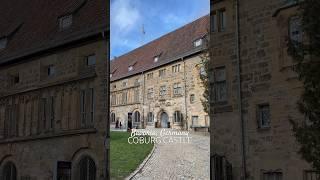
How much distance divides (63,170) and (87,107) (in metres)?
1.52

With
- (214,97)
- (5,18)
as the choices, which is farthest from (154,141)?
(5,18)

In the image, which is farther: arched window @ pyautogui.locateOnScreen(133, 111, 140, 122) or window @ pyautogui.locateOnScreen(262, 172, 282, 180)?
arched window @ pyautogui.locateOnScreen(133, 111, 140, 122)

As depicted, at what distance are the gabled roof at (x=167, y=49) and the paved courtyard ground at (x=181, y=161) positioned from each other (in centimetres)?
167

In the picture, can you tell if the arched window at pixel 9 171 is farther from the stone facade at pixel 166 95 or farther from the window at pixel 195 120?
the window at pixel 195 120

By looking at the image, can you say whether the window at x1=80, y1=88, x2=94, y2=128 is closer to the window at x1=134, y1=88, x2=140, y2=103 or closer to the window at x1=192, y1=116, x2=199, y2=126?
the window at x1=134, y1=88, x2=140, y2=103

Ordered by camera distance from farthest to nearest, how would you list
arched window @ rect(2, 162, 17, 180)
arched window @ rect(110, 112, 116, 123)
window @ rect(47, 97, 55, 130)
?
arched window @ rect(2, 162, 17, 180), window @ rect(47, 97, 55, 130), arched window @ rect(110, 112, 116, 123)

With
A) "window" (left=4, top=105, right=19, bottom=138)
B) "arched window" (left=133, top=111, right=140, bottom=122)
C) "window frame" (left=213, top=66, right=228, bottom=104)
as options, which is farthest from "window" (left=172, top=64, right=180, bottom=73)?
"window" (left=4, top=105, right=19, bottom=138)

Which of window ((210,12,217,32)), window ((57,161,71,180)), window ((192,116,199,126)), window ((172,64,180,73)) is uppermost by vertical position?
window ((210,12,217,32))

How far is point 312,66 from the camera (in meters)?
6.38

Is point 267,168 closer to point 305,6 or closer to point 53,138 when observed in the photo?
point 305,6

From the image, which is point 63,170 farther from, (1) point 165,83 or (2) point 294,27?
(2) point 294,27

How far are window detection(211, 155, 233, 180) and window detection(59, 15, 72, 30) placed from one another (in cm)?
653

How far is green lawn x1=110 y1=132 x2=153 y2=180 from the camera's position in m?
8.81

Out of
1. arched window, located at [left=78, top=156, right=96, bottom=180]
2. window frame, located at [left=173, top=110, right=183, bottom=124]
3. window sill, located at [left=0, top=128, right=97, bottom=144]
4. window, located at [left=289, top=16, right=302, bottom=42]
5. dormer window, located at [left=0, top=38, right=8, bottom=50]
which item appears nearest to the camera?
window frame, located at [left=173, top=110, right=183, bottom=124]
